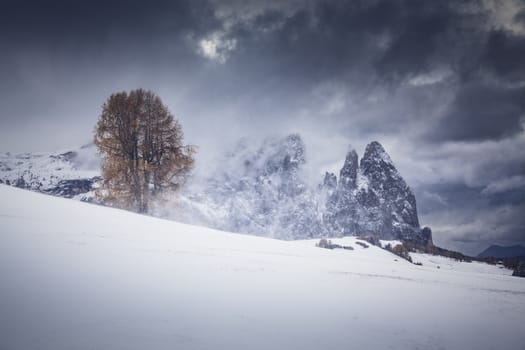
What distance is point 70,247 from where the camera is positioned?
17.0 ft

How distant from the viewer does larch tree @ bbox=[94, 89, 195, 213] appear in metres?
16.5

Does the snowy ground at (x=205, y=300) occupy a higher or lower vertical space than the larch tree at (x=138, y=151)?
lower

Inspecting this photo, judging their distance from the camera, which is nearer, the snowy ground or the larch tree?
the snowy ground

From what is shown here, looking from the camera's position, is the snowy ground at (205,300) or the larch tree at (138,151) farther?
the larch tree at (138,151)

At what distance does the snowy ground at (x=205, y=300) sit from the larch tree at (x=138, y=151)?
9690 millimetres

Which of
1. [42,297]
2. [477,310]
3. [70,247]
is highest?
[70,247]

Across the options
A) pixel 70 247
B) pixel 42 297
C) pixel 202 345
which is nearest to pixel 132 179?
pixel 70 247

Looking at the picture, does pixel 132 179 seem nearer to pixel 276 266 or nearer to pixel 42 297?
pixel 276 266

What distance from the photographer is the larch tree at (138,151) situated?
16.5m

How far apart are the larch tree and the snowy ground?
31.8 ft

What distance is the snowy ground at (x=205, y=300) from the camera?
2.75m

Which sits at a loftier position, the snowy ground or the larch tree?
the larch tree

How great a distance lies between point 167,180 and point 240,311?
601 inches

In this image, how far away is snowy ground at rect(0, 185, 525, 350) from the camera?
2.75m
